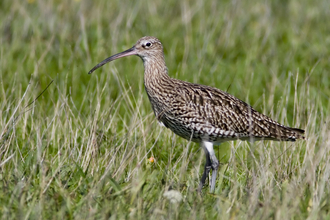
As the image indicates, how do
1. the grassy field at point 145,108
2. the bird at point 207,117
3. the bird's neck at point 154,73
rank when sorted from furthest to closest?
the bird's neck at point 154,73 < the bird at point 207,117 < the grassy field at point 145,108

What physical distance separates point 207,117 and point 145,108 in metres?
1.83

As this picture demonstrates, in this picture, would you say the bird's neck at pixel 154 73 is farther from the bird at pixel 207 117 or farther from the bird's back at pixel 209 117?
the bird's back at pixel 209 117

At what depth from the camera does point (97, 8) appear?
11.2m

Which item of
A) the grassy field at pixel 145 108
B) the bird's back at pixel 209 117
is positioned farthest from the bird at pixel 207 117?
the grassy field at pixel 145 108

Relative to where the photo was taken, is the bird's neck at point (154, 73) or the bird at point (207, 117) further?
the bird's neck at point (154, 73)

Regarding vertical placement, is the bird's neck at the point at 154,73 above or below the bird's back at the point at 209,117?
above

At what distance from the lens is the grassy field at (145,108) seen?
15.2ft

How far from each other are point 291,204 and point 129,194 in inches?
51.0

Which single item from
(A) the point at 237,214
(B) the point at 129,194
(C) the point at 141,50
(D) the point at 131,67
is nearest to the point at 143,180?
(B) the point at 129,194

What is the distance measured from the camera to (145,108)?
8.06 metres

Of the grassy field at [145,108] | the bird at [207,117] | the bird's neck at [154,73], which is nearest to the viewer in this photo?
the grassy field at [145,108]

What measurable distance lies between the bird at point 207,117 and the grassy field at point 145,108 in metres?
0.19

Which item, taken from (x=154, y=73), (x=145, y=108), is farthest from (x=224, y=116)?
(x=145, y=108)

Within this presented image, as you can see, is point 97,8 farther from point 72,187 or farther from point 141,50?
point 72,187
